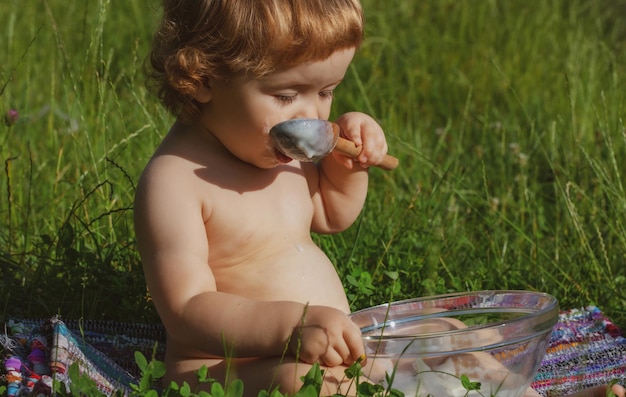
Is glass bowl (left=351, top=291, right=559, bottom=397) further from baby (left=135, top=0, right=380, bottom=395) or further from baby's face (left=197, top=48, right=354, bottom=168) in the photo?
baby's face (left=197, top=48, right=354, bottom=168)

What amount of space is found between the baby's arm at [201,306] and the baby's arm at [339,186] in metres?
0.39

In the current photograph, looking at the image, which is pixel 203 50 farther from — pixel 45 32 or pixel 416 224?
pixel 45 32

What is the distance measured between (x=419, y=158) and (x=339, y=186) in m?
1.02

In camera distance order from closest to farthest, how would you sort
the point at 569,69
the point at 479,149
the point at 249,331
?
the point at 249,331 → the point at 479,149 → the point at 569,69

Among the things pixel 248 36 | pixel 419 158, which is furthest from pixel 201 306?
pixel 419 158

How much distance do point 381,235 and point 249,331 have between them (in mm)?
999

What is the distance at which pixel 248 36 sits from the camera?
1917 mm

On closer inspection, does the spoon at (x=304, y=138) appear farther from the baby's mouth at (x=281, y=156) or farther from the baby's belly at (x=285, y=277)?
the baby's belly at (x=285, y=277)

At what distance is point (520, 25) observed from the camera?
13.9 ft

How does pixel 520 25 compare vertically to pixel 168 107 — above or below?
below

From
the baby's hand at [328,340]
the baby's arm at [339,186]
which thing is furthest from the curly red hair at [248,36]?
the baby's hand at [328,340]

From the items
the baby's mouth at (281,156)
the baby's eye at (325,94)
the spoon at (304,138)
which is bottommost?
the baby's mouth at (281,156)

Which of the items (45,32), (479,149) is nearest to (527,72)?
(479,149)

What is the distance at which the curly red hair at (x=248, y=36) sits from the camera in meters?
1.91
